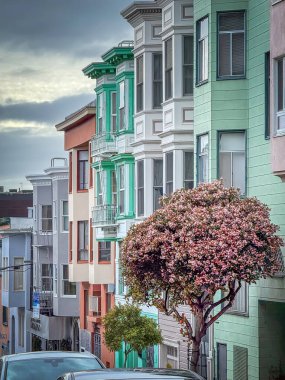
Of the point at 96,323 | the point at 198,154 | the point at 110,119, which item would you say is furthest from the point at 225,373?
the point at 96,323

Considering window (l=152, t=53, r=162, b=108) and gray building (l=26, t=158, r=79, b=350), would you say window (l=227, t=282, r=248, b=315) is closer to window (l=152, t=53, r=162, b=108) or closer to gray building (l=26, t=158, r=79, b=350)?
window (l=152, t=53, r=162, b=108)

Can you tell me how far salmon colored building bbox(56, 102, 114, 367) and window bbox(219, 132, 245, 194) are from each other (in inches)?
805

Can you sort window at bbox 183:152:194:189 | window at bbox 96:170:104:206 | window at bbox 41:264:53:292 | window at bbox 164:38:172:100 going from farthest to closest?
window at bbox 41:264:53:292 < window at bbox 96:170:104:206 < window at bbox 164:38:172:100 < window at bbox 183:152:194:189

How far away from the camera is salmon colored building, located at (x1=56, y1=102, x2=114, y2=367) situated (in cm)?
5269

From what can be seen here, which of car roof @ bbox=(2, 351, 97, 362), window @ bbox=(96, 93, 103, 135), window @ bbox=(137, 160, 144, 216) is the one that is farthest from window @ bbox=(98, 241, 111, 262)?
car roof @ bbox=(2, 351, 97, 362)

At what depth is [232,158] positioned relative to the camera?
31594 mm

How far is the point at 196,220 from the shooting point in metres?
25.9

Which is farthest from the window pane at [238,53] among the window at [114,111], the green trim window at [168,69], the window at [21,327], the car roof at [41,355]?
the window at [21,327]

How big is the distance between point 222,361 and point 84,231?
22.5 metres

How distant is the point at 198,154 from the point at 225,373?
6.06 m

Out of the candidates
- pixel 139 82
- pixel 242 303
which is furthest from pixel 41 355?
pixel 139 82

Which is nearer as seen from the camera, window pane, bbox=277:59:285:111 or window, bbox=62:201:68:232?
window pane, bbox=277:59:285:111

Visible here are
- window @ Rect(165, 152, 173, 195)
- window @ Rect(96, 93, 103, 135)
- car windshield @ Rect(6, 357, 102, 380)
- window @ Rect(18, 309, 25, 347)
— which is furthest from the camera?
window @ Rect(18, 309, 25, 347)

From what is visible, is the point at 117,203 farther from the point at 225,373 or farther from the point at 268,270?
the point at 268,270
